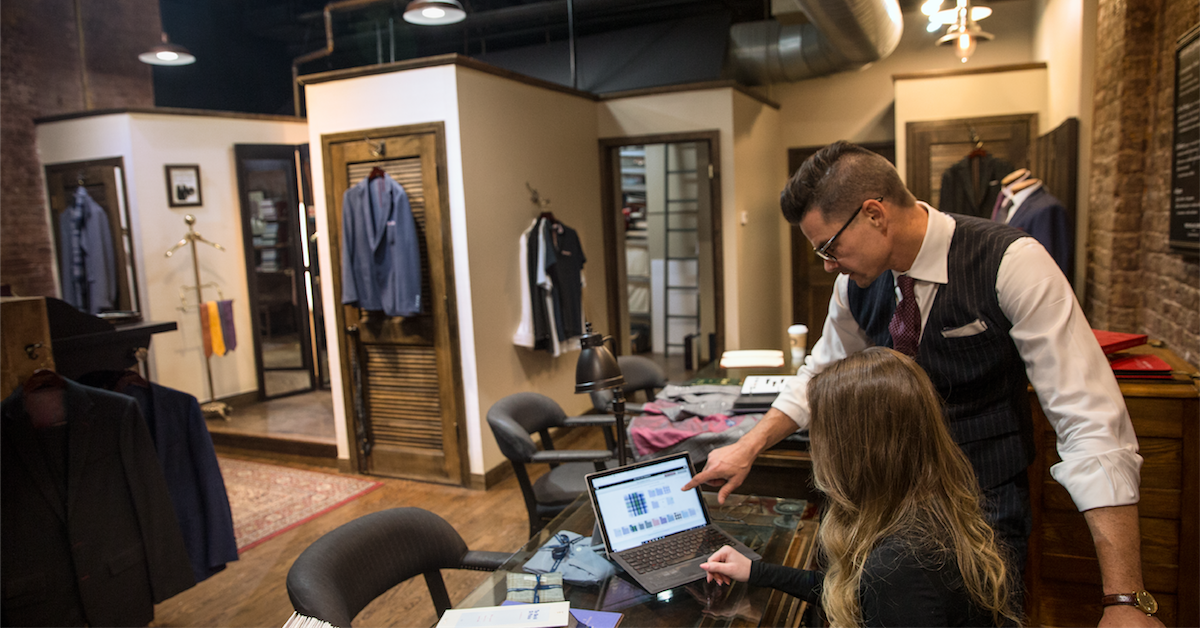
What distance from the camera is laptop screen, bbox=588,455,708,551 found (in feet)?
5.90

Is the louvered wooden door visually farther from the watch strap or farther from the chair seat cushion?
the watch strap

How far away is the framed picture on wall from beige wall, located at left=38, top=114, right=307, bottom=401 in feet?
0.15

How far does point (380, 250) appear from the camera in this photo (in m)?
4.52

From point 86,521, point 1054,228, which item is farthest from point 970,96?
point 86,521

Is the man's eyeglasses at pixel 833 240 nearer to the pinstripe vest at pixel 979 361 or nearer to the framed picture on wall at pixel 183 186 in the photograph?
the pinstripe vest at pixel 979 361

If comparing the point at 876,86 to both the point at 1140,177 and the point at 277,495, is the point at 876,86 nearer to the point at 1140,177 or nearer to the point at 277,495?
the point at 1140,177

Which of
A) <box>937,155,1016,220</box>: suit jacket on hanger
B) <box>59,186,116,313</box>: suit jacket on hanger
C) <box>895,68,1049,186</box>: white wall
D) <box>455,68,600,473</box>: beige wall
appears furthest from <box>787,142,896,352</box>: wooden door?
<box>59,186,116,313</box>: suit jacket on hanger

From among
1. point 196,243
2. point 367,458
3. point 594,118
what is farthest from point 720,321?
point 196,243

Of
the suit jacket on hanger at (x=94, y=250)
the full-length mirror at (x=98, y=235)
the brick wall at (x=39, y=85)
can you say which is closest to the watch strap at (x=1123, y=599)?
the full-length mirror at (x=98, y=235)

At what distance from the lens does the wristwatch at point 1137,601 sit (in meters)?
1.21

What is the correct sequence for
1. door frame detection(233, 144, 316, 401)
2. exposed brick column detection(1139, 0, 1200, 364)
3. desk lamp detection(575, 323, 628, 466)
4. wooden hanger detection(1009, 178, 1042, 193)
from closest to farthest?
desk lamp detection(575, 323, 628, 466) → exposed brick column detection(1139, 0, 1200, 364) → wooden hanger detection(1009, 178, 1042, 193) → door frame detection(233, 144, 316, 401)

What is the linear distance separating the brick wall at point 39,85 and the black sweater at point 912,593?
6858mm

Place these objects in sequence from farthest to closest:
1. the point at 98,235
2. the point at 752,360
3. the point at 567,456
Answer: the point at 98,235
the point at 752,360
the point at 567,456

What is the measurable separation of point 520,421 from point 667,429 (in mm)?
917
